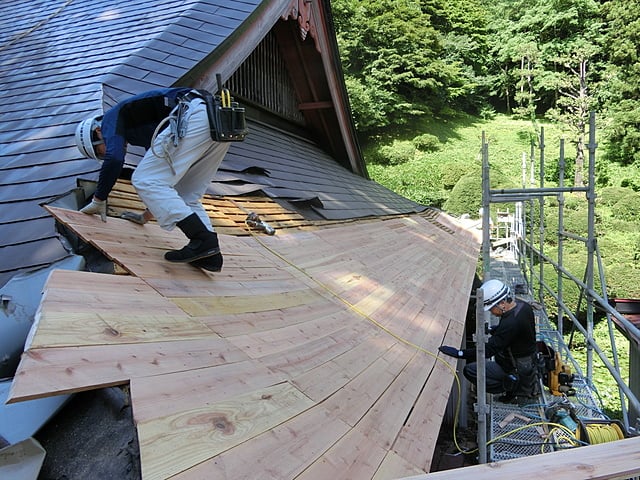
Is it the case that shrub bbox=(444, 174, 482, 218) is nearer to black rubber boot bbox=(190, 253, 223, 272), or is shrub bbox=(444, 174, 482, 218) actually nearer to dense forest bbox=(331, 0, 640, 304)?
dense forest bbox=(331, 0, 640, 304)

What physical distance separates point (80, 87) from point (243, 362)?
298 centimetres

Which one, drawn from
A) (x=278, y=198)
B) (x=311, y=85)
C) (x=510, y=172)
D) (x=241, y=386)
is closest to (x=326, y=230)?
(x=278, y=198)

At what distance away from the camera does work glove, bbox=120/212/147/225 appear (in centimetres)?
249

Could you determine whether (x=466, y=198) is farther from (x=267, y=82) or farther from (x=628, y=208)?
(x=267, y=82)

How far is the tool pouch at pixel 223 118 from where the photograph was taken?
2.29m

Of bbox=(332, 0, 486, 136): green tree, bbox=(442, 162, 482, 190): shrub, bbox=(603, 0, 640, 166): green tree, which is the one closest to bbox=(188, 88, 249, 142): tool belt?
bbox=(442, 162, 482, 190): shrub

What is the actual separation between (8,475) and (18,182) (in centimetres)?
215

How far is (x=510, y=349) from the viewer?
154 inches

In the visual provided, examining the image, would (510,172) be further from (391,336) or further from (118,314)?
(118,314)

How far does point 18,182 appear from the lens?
2807 mm

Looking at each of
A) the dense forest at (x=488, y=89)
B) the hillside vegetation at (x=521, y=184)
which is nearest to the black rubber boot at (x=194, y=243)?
the hillside vegetation at (x=521, y=184)

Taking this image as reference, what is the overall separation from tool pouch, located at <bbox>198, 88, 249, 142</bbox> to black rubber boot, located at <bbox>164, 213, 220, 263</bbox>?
1.38ft

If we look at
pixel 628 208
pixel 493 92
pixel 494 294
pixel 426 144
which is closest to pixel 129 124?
pixel 494 294

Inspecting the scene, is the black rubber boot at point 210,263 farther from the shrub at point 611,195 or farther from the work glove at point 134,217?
the shrub at point 611,195
